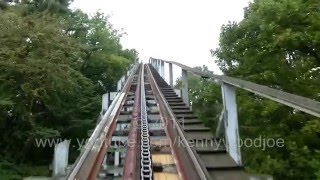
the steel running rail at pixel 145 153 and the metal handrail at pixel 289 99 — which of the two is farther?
the steel running rail at pixel 145 153

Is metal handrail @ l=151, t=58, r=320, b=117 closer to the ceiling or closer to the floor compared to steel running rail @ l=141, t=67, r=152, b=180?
closer to the ceiling

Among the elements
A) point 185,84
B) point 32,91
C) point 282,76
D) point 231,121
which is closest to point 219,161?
point 231,121

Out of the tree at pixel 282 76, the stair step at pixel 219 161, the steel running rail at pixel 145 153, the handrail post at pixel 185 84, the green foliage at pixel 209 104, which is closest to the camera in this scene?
the steel running rail at pixel 145 153

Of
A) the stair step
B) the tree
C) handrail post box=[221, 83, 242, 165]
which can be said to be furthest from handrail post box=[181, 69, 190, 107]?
handrail post box=[221, 83, 242, 165]

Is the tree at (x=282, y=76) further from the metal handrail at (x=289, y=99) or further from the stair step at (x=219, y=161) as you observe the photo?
the metal handrail at (x=289, y=99)

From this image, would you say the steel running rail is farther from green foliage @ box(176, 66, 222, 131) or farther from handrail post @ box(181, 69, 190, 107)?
green foliage @ box(176, 66, 222, 131)

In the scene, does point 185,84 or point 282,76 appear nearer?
point 185,84

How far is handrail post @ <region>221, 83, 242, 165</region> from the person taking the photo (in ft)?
12.2

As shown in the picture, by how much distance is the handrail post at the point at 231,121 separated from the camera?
3.71 metres

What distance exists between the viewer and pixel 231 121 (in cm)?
374

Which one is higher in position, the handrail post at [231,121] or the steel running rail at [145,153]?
the handrail post at [231,121]

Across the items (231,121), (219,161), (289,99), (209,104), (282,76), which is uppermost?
(282,76)

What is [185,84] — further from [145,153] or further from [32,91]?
[32,91]

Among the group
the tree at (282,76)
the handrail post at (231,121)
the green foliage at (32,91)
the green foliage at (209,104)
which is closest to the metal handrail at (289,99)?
the handrail post at (231,121)
